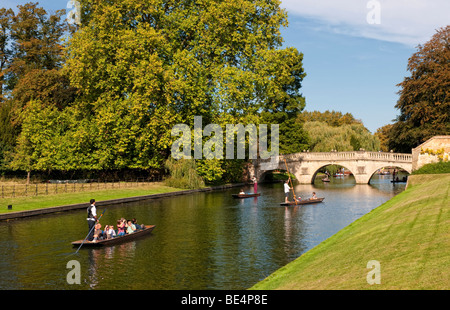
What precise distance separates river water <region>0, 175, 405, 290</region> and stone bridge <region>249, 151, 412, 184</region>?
30.4 meters

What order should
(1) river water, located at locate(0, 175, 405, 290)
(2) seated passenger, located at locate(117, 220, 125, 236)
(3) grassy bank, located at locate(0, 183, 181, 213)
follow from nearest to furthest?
1. (1) river water, located at locate(0, 175, 405, 290)
2. (2) seated passenger, located at locate(117, 220, 125, 236)
3. (3) grassy bank, located at locate(0, 183, 181, 213)

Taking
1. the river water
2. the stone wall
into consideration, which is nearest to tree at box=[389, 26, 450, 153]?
the stone wall

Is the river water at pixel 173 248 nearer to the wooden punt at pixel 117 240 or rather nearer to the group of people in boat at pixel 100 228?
the wooden punt at pixel 117 240

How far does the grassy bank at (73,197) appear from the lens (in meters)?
33.0

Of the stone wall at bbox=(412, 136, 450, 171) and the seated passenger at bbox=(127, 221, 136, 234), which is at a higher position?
the stone wall at bbox=(412, 136, 450, 171)

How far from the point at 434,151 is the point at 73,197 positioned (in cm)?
3678

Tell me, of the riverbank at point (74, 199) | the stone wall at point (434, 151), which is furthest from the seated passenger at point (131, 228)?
the stone wall at point (434, 151)

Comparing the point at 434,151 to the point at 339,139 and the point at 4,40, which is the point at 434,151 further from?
the point at 4,40

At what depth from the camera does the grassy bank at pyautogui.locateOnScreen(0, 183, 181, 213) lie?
33.0m

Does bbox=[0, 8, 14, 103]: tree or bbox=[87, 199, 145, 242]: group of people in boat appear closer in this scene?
bbox=[87, 199, 145, 242]: group of people in boat

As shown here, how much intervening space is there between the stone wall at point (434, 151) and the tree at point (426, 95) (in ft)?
30.9

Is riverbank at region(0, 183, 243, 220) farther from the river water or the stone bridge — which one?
the stone bridge

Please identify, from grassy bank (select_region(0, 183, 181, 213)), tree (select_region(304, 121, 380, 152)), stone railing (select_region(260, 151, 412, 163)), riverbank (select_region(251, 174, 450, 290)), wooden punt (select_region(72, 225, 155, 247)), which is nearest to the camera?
riverbank (select_region(251, 174, 450, 290))
